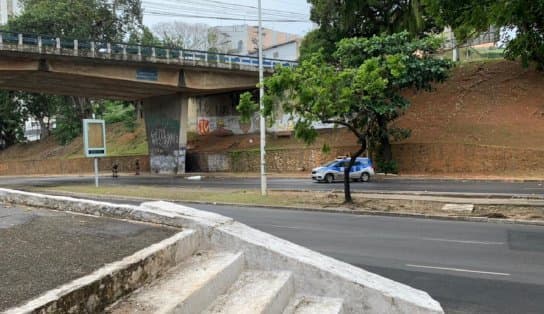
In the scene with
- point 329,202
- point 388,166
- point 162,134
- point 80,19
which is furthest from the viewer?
point 80,19

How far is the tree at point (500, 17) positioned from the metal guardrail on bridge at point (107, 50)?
14351mm

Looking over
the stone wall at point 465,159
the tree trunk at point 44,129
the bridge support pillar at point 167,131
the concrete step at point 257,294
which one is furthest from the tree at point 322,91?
the tree trunk at point 44,129

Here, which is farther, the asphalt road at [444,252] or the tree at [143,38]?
the tree at [143,38]

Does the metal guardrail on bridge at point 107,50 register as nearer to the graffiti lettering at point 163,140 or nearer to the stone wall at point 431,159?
the graffiti lettering at point 163,140

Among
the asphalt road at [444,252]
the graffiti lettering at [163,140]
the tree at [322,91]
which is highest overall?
Answer: the tree at [322,91]

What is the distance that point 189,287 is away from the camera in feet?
13.6

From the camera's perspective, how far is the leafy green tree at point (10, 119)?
70875 mm

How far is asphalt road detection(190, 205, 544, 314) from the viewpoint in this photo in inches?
277

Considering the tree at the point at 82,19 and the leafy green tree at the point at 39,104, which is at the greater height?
the tree at the point at 82,19

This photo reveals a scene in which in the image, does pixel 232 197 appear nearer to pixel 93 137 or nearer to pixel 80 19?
pixel 93 137

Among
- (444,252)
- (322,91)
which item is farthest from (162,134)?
(444,252)

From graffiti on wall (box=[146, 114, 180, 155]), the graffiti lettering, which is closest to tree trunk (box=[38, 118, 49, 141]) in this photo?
graffiti on wall (box=[146, 114, 180, 155])

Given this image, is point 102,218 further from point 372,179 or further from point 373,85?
point 372,179

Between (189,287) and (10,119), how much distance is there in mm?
79808
